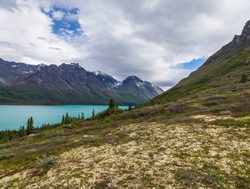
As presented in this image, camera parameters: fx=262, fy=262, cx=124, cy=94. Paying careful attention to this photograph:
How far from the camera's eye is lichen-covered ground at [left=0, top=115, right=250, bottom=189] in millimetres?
25531

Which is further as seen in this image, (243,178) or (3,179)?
(3,179)

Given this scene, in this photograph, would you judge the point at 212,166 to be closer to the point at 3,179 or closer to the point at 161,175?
the point at 161,175

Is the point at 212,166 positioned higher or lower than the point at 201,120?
A: lower

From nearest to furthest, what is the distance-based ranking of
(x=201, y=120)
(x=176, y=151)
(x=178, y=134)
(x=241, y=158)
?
1. (x=241, y=158)
2. (x=176, y=151)
3. (x=178, y=134)
4. (x=201, y=120)

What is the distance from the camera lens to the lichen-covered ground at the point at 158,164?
83.8ft

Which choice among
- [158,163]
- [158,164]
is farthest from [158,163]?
[158,164]

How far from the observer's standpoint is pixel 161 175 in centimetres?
2681

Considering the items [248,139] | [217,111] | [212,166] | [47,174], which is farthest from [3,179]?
[217,111]

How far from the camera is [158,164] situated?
30.0 m

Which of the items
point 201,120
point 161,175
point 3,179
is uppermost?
point 201,120

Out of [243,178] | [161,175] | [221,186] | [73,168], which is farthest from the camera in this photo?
[73,168]

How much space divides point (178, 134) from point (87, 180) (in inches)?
809

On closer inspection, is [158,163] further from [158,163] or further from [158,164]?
[158,164]

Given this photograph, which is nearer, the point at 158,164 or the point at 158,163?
the point at 158,164
